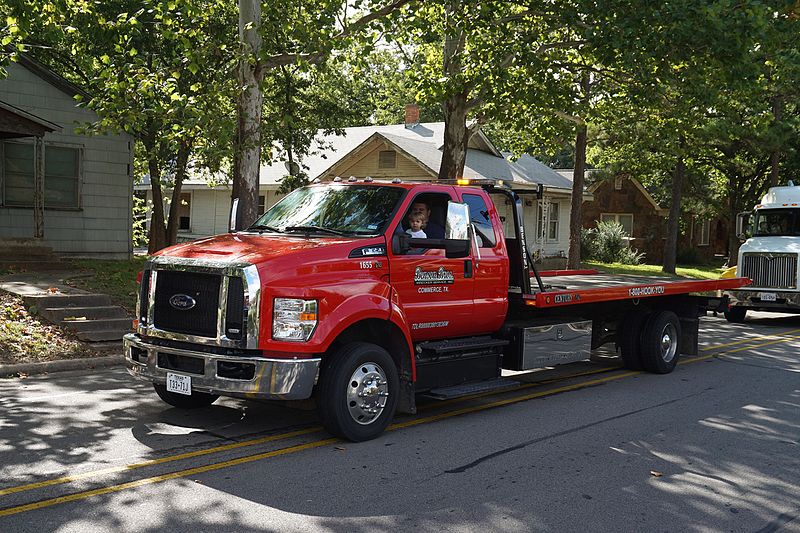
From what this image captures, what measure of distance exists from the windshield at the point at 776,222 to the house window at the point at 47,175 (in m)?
16.2

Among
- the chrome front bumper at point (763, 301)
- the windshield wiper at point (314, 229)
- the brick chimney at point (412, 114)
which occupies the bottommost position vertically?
the chrome front bumper at point (763, 301)

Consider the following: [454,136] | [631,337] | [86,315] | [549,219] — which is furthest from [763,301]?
[549,219]

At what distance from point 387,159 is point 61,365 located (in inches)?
864

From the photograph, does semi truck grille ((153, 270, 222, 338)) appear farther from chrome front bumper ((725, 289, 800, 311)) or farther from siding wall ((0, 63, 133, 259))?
chrome front bumper ((725, 289, 800, 311))

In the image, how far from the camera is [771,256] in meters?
19.1

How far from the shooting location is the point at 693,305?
12.5m

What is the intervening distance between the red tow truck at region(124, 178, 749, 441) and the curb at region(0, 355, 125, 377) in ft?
10.4

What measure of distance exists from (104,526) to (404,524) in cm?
184

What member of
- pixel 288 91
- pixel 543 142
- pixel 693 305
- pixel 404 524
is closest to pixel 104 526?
pixel 404 524

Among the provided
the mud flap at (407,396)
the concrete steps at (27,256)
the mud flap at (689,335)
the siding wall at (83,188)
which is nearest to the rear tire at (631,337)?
the mud flap at (689,335)

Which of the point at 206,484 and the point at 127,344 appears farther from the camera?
the point at 127,344

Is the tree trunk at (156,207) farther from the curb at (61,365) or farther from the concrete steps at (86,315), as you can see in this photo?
the curb at (61,365)

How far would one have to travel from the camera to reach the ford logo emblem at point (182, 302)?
7.19 m

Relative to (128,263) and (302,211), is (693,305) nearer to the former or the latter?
(302,211)
